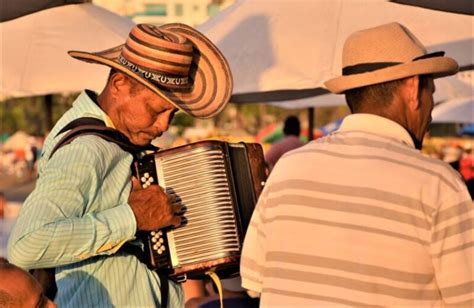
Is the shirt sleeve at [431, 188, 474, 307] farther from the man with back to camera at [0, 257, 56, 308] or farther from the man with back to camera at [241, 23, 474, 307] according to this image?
the man with back to camera at [0, 257, 56, 308]

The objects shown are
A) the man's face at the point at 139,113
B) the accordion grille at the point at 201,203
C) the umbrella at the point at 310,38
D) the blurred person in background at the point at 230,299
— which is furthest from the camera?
the umbrella at the point at 310,38

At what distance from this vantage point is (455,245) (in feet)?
9.13

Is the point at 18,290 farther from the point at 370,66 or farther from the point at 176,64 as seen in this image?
the point at 176,64

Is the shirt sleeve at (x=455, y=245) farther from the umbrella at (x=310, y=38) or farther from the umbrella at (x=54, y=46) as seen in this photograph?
the umbrella at (x=54, y=46)

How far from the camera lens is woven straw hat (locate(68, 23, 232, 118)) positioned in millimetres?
3842

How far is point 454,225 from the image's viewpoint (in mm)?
2777

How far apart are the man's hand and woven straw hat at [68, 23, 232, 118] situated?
31 cm

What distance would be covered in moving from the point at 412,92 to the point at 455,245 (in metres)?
0.43

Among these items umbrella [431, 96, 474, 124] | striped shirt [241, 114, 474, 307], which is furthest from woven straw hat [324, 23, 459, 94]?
umbrella [431, 96, 474, 124]

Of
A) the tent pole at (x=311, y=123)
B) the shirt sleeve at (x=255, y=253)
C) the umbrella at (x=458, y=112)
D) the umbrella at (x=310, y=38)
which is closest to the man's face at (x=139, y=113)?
the shirt sleeve at (x=255, y=253)

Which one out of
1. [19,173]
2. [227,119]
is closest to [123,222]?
[19,173]

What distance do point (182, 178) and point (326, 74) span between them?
2.60 metres

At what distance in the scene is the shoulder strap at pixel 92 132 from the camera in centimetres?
359

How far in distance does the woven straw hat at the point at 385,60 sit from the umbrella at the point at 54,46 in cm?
451
